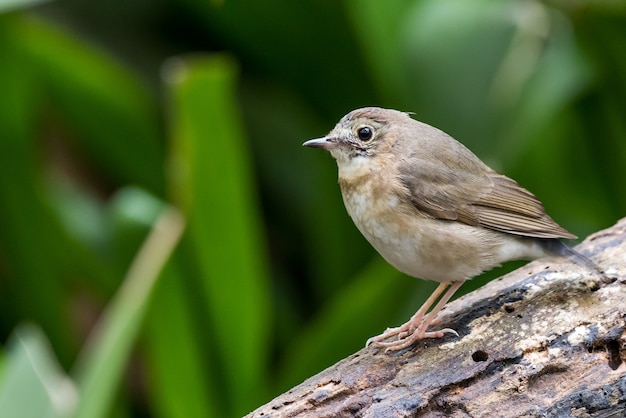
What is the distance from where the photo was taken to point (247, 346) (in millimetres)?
4184

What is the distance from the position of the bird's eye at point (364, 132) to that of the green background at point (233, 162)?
35.8 inches

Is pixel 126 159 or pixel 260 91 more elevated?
pixel 260 91

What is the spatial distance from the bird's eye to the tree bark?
2.43 feet

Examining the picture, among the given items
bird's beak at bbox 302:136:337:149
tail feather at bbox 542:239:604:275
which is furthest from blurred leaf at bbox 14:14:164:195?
tail feather at bbox 542:239:604:275

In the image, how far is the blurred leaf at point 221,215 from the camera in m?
3.95

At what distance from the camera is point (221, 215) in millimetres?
4113

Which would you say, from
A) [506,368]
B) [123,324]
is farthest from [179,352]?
[506,368]

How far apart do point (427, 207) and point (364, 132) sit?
38 cm

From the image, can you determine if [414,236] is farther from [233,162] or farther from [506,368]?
[233,162]

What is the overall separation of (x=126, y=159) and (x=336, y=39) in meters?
1.47

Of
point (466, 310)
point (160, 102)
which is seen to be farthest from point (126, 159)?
point (466, 310)

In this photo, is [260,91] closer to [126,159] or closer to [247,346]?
[126,159]

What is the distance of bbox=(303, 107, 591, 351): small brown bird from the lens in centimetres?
314

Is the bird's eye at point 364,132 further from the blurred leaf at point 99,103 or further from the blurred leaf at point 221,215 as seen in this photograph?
the blurred leaf at point 99,103
